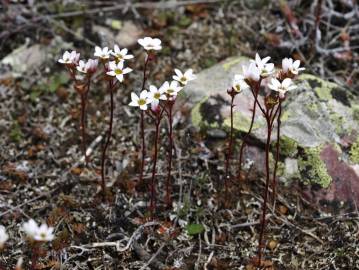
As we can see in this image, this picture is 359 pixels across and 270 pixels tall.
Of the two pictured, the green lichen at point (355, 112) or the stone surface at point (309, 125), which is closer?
the stone surface at point (309, 125)

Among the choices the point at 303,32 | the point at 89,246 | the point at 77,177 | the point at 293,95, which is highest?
the point at 303,32

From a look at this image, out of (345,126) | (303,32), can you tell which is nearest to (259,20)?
(303,32)

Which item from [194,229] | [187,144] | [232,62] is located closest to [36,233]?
[194,229]

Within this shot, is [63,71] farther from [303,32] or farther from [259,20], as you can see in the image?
[303,32]

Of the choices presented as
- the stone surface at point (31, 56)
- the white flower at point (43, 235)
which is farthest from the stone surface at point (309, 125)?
the white flower at point (43, 235)

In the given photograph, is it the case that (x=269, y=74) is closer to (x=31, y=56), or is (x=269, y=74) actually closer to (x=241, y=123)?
(x=241, y=123)

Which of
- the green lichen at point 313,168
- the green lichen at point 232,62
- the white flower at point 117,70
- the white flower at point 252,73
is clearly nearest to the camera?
the white flower at point 252,73

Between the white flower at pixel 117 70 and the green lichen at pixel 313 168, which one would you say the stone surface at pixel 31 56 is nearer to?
the white flower at pixel 117 70
